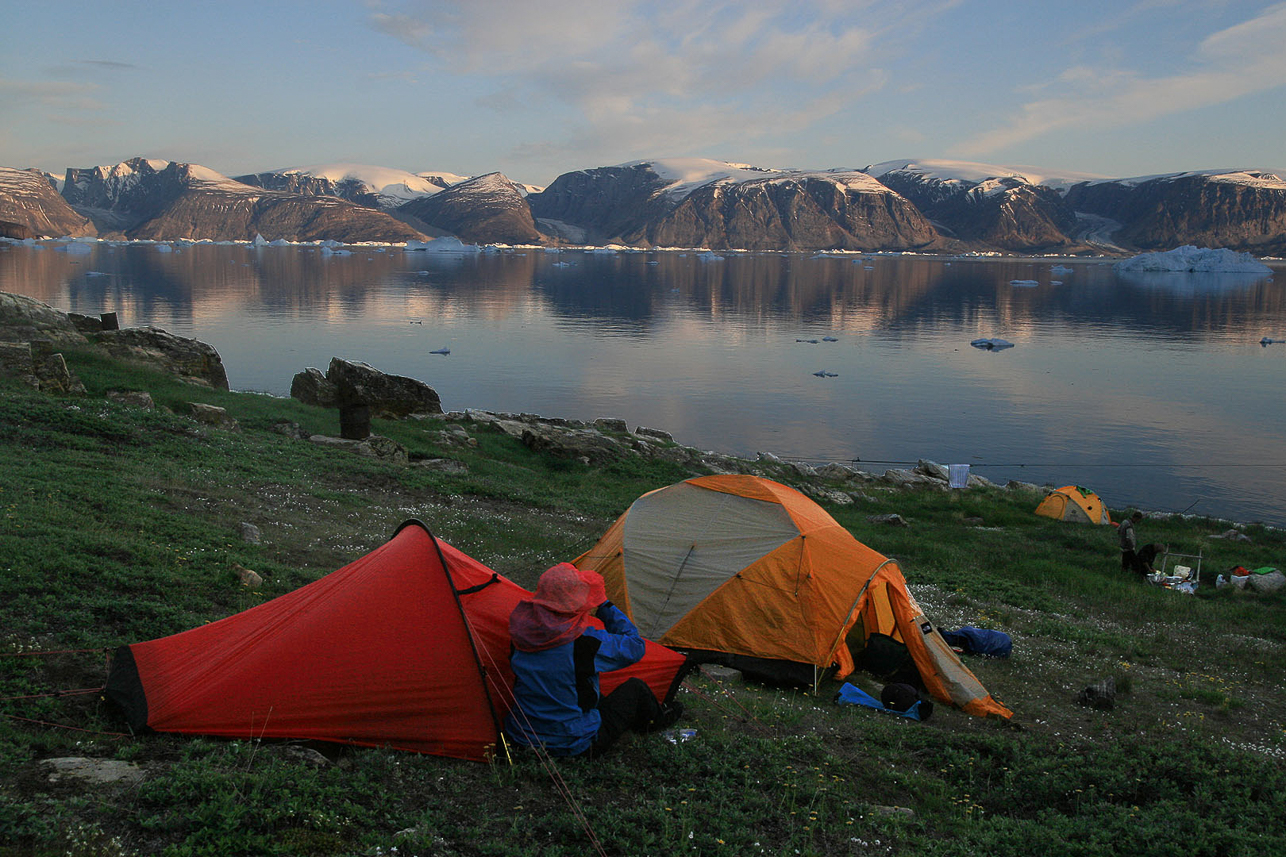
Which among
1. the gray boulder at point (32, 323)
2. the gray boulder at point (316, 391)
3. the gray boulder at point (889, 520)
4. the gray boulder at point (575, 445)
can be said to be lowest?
the gray boulder at point (889, 520)

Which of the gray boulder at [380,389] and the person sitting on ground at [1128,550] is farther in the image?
the gray boulder at [380,389]

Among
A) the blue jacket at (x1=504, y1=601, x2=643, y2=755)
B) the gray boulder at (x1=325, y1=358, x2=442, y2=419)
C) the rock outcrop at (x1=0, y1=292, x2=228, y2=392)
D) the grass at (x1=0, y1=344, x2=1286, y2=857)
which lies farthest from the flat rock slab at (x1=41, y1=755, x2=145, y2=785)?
the gray boulder at (x1=325, y1=358, x2=442, y2=419)

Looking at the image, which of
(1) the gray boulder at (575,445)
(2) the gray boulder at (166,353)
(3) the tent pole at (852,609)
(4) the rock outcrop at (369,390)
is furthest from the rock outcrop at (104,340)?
(3) the tent pole at (852,609)

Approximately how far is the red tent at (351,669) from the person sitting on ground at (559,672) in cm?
24

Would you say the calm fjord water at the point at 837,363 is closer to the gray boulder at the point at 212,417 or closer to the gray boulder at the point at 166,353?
the gray boulder at the point at 166,353

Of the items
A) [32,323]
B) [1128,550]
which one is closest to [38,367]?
[32,323]

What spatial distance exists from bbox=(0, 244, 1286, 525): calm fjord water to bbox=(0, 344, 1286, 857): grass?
610 inches

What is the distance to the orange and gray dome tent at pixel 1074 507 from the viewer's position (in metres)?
21.9

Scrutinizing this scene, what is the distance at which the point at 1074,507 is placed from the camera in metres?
22.0

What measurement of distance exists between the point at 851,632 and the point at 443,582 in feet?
19.0

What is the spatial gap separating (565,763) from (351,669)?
176cm

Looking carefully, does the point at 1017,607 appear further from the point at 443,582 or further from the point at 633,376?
the point at 633,376

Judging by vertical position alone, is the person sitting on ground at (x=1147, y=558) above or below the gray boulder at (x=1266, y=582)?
above

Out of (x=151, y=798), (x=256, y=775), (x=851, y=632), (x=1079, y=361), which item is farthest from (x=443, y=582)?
(x=1079, y=361)
